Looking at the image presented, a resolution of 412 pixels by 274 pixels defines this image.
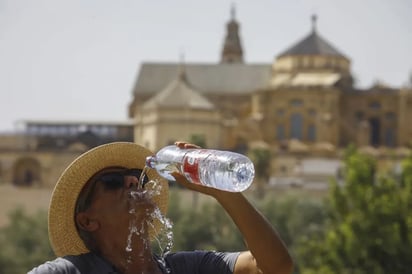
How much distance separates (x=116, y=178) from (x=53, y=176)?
61.1 meters

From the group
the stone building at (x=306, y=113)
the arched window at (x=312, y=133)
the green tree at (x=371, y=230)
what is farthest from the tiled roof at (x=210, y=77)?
the green tree at (x=371, y=230)

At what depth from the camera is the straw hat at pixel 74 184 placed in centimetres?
341

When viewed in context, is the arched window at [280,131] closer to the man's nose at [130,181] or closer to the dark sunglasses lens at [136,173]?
the dark sunglasses lens at [136,173]

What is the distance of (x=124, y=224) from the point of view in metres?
3.30

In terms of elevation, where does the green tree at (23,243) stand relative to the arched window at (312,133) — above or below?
below

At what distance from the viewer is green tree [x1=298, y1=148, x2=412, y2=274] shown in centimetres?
2375

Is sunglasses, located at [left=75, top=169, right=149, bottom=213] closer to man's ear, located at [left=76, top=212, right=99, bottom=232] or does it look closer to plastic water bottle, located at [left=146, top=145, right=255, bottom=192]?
man's ear, located at [left=76, top=212, right=99, bottom=232]

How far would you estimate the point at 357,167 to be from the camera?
27578 mm

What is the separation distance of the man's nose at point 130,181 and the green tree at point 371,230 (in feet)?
67.2

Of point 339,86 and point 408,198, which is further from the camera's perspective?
point 339,86

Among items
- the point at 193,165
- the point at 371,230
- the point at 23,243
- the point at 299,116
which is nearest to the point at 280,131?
the point at 299,116

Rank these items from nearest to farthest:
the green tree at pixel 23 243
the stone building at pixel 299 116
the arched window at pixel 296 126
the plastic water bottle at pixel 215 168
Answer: the plastic water bottle at pixel 215 168 < the green tree at pixel 23 243 < the stone building at pixel 299 116 < the arched window at pixel 296 126

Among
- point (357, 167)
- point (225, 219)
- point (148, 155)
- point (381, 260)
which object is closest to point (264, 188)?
point (225, 219)

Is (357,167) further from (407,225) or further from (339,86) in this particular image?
(339,86)
